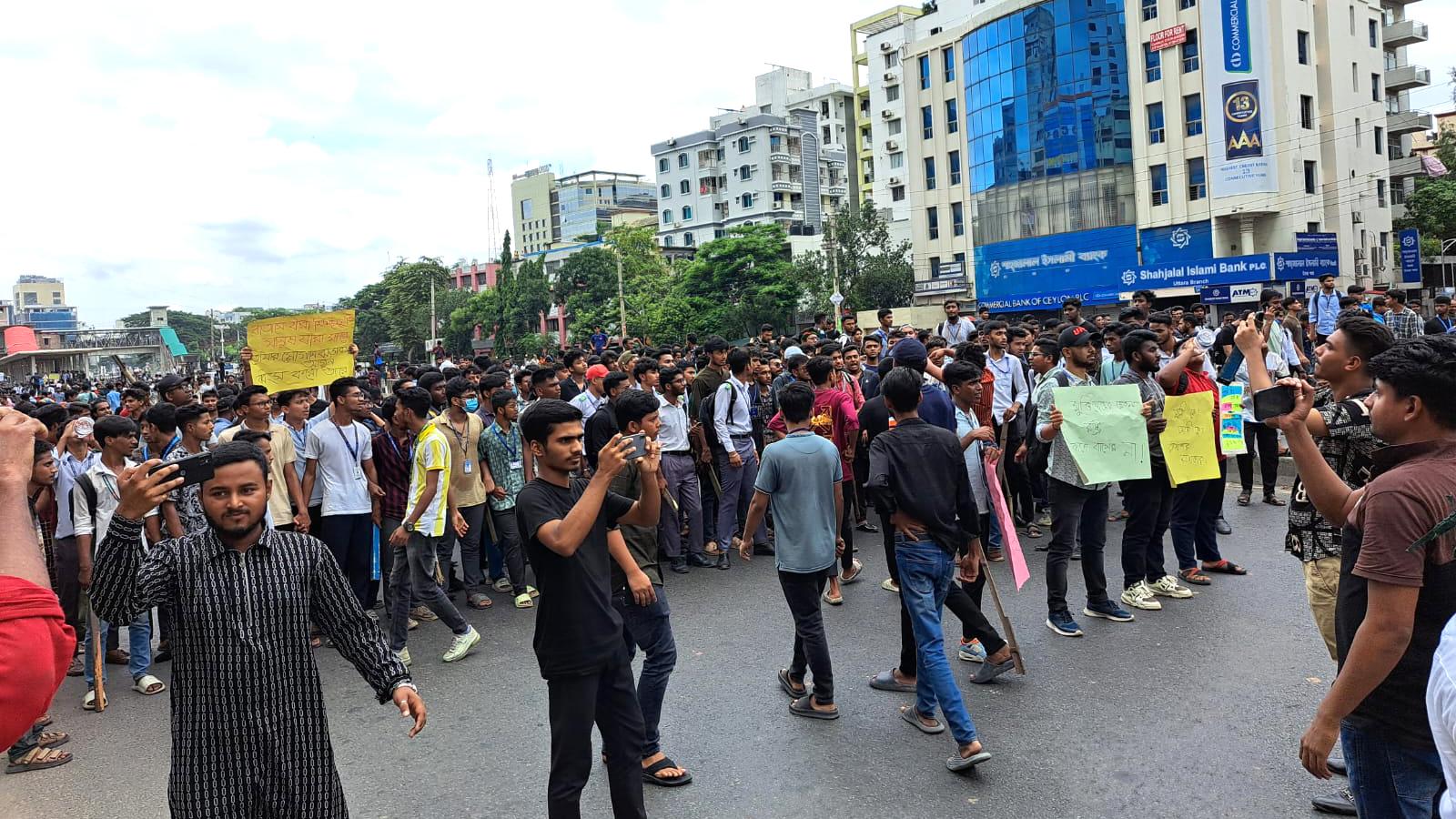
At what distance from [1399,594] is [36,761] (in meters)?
6.72

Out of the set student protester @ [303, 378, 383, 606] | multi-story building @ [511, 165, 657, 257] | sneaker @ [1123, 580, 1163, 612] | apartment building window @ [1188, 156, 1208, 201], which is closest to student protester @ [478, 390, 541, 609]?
student protester @ [303, 378, 383, 606]

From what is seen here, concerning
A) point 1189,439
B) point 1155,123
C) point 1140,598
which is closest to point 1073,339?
point 1189,439

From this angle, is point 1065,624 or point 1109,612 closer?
point 1065,624

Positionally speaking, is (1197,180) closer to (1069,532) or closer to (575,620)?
(1069,532)

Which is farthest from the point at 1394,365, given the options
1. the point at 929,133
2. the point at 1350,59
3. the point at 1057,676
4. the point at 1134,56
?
the point at 929,133

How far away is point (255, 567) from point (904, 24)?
218 ft

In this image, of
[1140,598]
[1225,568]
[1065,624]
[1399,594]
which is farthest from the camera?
[1225,568]

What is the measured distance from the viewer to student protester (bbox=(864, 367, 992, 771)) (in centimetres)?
492

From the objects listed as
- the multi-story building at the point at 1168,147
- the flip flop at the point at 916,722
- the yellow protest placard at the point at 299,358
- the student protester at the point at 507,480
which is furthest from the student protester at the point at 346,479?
the multi-story building at the point at 1168,147

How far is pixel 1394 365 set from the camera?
278 cm

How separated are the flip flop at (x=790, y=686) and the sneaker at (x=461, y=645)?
2.48 meters

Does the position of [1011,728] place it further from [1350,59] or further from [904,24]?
[904,24]

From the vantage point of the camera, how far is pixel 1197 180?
139 feet

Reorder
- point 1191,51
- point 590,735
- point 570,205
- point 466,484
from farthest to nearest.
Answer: point 570,205 < point 1191,51 < point 466,484 < point 590,735
